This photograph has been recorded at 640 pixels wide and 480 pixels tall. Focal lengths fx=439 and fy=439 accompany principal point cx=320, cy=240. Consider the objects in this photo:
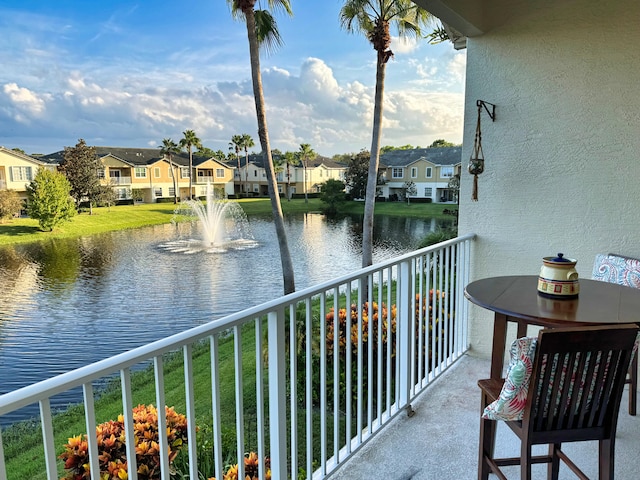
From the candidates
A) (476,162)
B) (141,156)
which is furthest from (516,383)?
(141,156)

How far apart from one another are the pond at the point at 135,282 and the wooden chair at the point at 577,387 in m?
8.86

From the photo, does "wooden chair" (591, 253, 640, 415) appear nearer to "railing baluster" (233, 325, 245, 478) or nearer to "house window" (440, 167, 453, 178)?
"railing baluster" (233, 325, 245, 478)

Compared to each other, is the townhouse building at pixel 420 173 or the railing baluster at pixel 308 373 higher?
the townhouse building at pixel 420 173

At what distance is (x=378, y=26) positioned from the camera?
8.45 meters

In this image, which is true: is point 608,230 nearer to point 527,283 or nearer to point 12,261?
point 527,283

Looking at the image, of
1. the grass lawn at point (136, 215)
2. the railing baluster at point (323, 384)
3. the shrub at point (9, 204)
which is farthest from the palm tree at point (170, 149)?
the railing baluster at point (323, 384)

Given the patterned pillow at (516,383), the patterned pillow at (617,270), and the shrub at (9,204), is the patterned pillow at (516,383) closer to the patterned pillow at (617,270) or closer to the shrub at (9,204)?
the patterned pillow at (617,270)

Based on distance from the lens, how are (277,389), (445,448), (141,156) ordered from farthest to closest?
(141,156) → (445,448) → (277,389)

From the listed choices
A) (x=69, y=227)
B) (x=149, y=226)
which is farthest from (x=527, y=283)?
(x=149, y=226)

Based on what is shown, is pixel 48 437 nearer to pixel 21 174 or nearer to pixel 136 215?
pixel 21 174

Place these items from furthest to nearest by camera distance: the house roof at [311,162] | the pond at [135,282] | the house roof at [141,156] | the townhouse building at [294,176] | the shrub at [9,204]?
1. the house roof at [141,156]
2. the house roof at [311,162]
3. the townhouse building at [294,176]
4. the shrub at [9,204]
5. the pond at [135,282]

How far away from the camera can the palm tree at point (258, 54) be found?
7.48 m

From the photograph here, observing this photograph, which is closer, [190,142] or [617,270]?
[617,270]

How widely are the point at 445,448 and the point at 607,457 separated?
78cm
